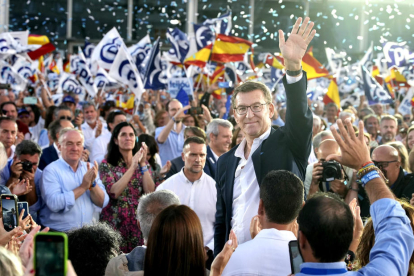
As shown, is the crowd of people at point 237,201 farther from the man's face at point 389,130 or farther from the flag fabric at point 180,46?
the flag fabric at point 180,46

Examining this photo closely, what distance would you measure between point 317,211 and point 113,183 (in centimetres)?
357

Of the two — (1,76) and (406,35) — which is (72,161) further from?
(406,35)

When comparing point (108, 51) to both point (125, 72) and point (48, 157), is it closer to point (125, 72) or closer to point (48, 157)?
point (125, 72)

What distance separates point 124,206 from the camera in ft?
16.8

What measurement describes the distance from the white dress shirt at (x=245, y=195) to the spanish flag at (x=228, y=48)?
8.16 meters

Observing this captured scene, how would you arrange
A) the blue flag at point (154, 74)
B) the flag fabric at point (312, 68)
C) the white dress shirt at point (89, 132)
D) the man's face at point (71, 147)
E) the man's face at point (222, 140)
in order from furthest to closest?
the flag fabric at point (312, 68), the blue flag at point (154, 74), the white dress shirt at point (89, 132), the man's face at point (222, 140), the man's face at point (71, 147)

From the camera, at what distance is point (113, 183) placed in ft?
17.0

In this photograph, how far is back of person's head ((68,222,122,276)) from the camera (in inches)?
103

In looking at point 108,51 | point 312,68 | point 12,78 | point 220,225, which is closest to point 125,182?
point 220,225

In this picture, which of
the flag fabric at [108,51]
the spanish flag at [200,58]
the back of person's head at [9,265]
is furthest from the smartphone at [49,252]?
the spanish flag at [200,58]

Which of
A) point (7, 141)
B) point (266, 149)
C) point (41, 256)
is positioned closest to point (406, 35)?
point (7, 141)

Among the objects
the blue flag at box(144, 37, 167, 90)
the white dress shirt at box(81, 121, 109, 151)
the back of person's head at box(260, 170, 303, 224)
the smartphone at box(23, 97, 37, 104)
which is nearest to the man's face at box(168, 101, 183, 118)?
the white dress shirt at box(81, 121, 109, 151)

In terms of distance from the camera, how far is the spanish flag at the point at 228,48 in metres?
11.1

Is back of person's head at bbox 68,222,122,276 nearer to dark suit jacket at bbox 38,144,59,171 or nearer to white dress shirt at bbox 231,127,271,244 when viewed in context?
white dress shirt at bbox 231,127,271,244
